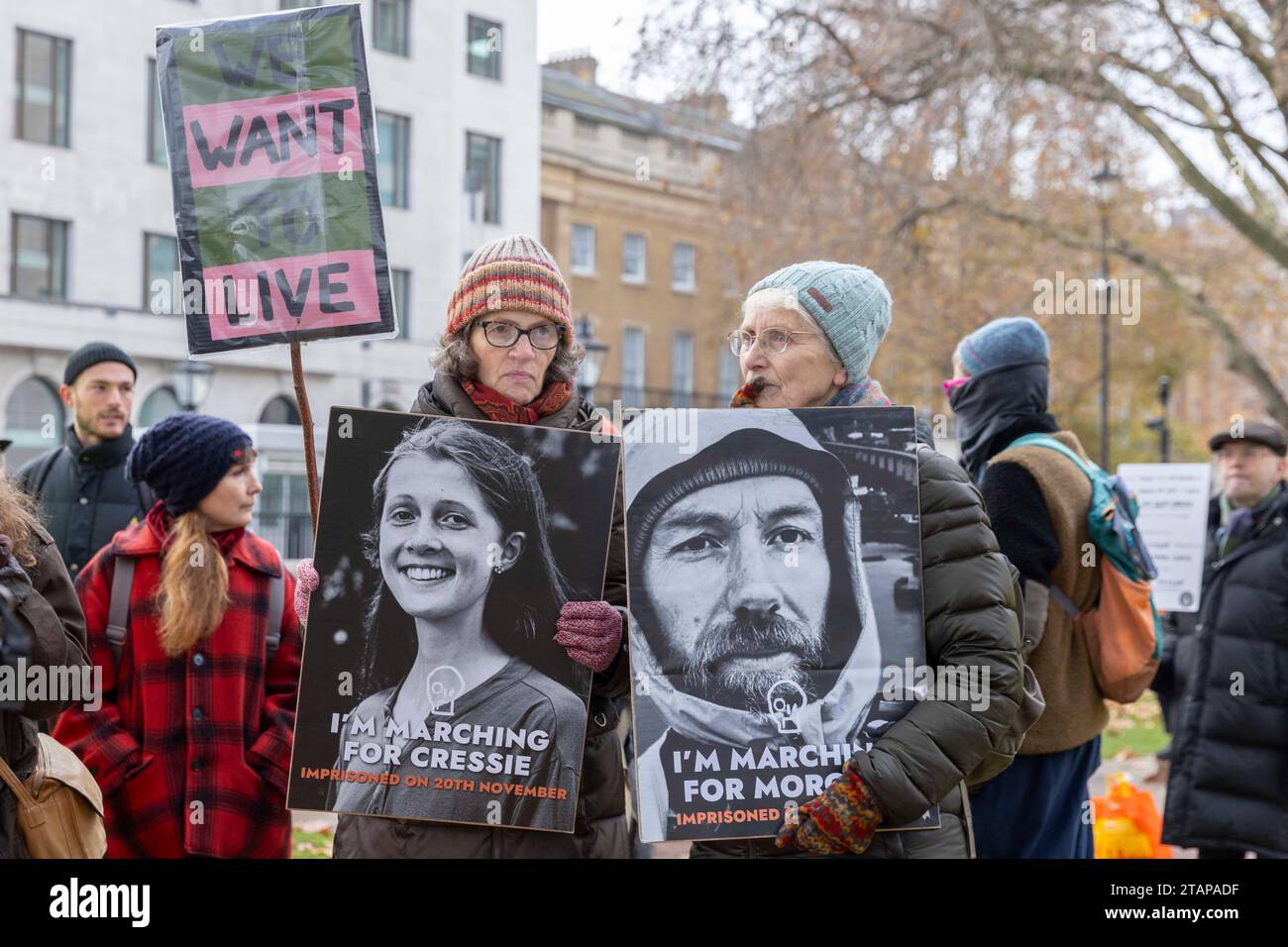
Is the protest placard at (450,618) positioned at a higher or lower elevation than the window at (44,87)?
lower

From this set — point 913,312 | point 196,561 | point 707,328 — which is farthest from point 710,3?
point 707,328

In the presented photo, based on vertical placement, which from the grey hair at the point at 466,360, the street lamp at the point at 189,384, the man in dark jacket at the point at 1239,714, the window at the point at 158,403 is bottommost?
the man in dark jacket at the point at 1239,714

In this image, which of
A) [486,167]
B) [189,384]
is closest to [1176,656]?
[189,384]

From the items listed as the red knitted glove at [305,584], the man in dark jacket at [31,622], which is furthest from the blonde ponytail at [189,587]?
the red knitted glove at [305,584]

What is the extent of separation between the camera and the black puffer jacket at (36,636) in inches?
120

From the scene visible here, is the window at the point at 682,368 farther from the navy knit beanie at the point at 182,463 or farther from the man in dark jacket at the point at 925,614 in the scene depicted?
the man in dark jacket at the point at 925,614

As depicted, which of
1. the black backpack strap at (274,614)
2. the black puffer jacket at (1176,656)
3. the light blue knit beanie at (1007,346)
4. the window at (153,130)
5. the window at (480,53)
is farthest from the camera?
the window at (480,53)

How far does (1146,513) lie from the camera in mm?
7664

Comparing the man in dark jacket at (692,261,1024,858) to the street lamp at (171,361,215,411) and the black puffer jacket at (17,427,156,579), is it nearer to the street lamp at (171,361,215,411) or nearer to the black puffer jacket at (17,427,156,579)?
the black puffer jacket at (17,427,156,579)

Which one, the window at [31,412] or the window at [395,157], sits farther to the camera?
the window at [395,157]

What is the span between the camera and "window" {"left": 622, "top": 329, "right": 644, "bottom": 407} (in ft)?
146

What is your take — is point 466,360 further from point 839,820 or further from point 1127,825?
point 1127,825

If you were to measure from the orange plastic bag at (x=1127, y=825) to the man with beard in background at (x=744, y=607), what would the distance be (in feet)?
14.1
